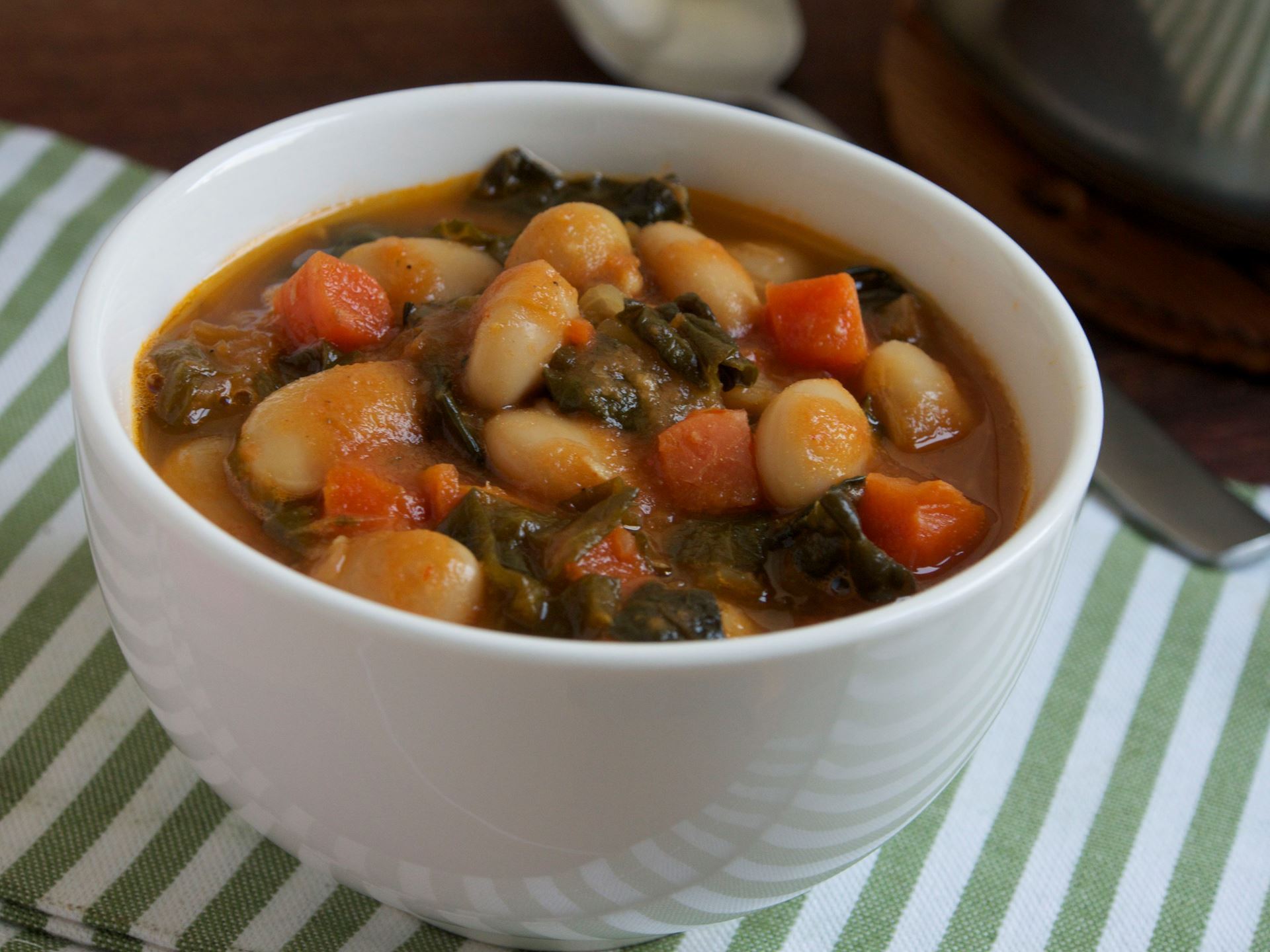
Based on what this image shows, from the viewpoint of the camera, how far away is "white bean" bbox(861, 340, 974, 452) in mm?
2025

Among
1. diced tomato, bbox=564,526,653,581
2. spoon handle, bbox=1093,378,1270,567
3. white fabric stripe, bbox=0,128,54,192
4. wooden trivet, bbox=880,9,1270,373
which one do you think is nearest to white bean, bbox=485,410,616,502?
diced tomato, bbox=564,526,653,581

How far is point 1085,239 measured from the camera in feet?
11.6

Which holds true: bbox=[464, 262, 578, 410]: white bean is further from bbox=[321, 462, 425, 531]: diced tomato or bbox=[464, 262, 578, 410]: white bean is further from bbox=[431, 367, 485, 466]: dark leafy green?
bbox=[321, 462, 425, 531]: diced tomato

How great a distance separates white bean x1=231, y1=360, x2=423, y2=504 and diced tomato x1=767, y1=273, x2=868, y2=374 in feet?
1.89

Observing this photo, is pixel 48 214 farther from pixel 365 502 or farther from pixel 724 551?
pixel 724 551

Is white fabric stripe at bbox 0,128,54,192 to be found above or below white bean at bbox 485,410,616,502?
below

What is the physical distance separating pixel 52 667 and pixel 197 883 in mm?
495

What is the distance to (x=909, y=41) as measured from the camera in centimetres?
414

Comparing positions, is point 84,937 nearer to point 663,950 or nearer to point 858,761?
point 663,950

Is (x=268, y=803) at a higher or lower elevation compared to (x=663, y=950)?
higher

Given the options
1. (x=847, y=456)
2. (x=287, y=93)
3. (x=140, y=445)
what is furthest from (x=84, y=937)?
(x=287, y=93)

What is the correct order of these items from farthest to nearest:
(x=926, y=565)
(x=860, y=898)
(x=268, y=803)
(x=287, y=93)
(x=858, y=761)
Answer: (x=287, y=93), (x=860, y=898), (x=926, y=565), (x=268, y=803), (x=858, y=761)

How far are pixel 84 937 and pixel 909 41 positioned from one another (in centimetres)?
331

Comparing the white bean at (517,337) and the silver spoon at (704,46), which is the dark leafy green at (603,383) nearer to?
the white bean at (517,337)
